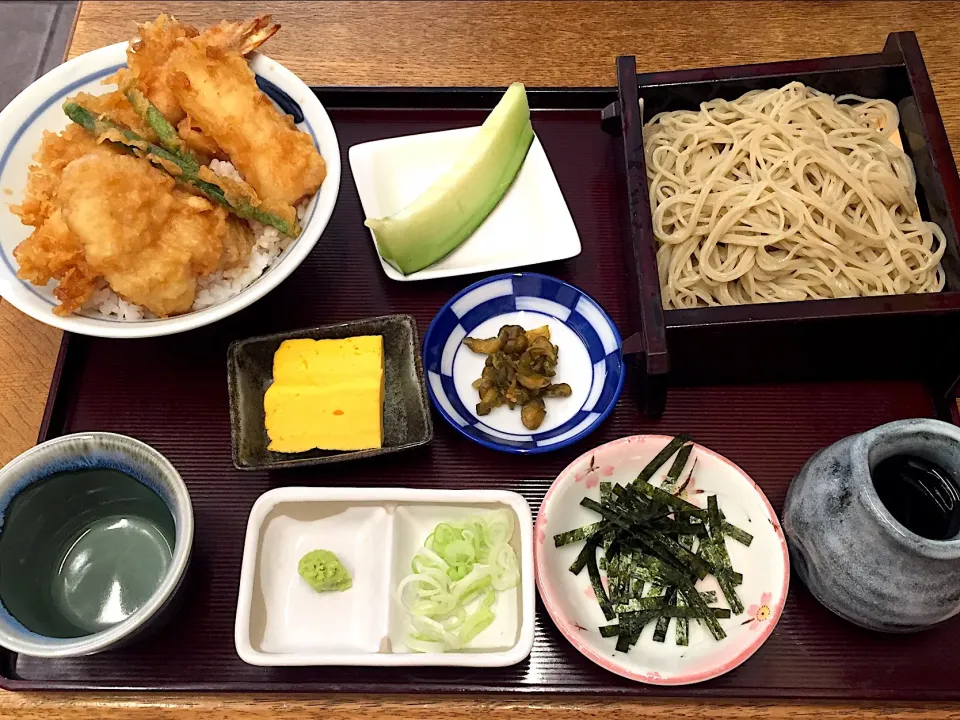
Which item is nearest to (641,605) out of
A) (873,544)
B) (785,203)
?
(873,544)

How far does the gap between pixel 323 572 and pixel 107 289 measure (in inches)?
28.9

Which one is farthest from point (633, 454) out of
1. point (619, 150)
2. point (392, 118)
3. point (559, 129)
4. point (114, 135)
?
point (114, 135)

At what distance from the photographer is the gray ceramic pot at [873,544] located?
115 centimetres

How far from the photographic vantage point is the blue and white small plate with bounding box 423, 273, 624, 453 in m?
1.55

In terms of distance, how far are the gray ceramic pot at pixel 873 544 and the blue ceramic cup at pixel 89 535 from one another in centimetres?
106

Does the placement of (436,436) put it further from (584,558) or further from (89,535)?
(89,535)

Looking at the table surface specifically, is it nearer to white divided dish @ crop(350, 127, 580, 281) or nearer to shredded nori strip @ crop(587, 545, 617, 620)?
white divided dish @ crop(350, 127, 580, 281)

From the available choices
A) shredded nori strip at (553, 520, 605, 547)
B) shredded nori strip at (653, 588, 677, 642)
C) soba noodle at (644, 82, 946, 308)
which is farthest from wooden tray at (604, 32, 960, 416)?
shredded nori strip at (653, 588, 677, 642)

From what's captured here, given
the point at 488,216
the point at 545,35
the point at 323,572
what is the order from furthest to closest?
the point at 545,35 → the point at 488,216 → the point at 323,572

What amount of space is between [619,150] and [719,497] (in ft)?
2.89

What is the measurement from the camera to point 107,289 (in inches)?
60.0

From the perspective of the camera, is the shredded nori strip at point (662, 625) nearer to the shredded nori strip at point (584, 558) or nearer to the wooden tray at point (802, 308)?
the shredded nori strip at point (584, 558)

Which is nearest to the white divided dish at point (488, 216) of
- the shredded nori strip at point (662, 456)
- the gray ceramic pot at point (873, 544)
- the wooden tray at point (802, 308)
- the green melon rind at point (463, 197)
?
the green melon rind at point (463, 197)

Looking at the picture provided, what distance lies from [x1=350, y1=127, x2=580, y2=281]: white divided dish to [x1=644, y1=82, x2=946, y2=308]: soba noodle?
9.4 inches
